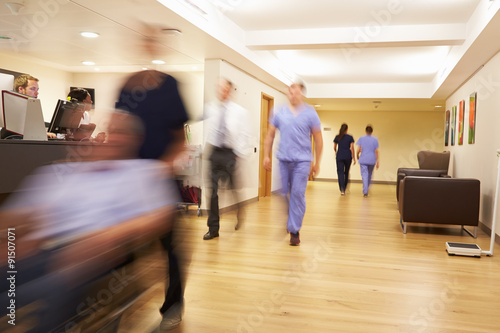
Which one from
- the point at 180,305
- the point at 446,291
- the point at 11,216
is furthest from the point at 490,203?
the point at 11,216

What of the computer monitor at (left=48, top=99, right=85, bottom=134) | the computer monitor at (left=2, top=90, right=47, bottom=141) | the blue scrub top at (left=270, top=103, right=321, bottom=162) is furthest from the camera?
the blue scrub top at (left=270, top=103, right=321, bottom=162)

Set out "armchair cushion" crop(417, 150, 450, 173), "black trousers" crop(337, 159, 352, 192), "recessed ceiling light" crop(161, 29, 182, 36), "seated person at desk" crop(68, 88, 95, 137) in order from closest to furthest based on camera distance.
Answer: "seated person at desk" crop(68, 88, 95, 137), "recessed ceiling light" crop(161, 29, 182, 36), "armchair cushion" crop(417, 150, 450, 173), "black trousers" crop(337, 159, 352, 192)

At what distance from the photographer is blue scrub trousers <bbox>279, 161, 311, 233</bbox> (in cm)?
431

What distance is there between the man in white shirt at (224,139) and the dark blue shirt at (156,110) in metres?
2.33

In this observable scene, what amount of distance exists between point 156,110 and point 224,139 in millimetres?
2456

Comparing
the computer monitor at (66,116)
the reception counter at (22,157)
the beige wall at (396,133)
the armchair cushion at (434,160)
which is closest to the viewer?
the reception counter at (22,157)

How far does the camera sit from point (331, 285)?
10.4 ft

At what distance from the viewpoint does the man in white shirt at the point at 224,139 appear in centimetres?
450

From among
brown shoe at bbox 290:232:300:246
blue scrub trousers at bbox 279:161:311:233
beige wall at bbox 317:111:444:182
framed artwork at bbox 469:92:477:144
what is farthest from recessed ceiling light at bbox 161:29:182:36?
beige wall at bbox 317:111:444:182

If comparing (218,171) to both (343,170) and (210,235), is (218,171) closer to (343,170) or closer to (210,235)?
(210,235)

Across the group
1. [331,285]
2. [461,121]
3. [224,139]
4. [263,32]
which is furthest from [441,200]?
[461,121]

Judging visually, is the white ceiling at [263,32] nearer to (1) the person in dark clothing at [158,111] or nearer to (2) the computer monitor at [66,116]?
(2) the computer monitor at [66,116]

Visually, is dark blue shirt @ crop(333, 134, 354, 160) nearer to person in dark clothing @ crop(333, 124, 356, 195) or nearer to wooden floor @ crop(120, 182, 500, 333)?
person in dark clothing @ crop(333, 124, 356, 195)

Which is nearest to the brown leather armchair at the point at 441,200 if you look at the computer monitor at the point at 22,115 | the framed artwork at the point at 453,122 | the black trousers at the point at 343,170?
the computer monitor at the point at 22,115
